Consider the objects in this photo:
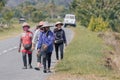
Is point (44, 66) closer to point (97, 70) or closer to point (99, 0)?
point (97, 70)

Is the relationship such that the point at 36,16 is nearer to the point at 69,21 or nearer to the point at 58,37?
the point at 69,21

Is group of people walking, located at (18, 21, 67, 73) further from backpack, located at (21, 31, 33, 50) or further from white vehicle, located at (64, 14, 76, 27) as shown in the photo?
white vehicle, located at (64, 14, 76, 27)

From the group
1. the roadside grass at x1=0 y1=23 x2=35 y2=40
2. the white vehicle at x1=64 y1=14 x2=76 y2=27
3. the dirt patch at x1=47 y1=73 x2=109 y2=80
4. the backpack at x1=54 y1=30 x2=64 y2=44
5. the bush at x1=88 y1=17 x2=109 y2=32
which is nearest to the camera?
the dirt patch at x1=47 y1=73 x2=109 y2=80

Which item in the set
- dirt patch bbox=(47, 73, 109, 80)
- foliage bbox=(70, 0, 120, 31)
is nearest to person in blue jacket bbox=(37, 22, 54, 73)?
dirt patch bbox=(47, 73, 109, 80)

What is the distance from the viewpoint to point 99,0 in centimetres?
6200

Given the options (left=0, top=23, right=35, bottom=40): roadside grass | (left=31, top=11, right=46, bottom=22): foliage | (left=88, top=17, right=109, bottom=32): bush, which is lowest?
(left=0, top=23, right=35, bottom=40): roadside grass

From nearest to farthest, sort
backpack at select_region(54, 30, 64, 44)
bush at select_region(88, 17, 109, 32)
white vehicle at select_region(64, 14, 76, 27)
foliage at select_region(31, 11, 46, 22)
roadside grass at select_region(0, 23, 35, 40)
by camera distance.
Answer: backpack at select_region(54, 30, 64, 44), roadside grass at select_region(0, 23, 35, 40), bush at select_region(88, 17, 109, 32), white vehicle at select_region(64, 14, 76, 27), foliage at select_region(31, 11, 46, 22)

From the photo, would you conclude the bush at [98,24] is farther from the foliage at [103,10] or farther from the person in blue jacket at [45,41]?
the person in blue jacket at [45,41]

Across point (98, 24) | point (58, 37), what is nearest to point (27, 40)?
point (58, 37)

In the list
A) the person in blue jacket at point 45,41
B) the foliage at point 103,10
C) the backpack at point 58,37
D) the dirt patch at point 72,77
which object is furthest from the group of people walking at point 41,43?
the foliage at point 103,10

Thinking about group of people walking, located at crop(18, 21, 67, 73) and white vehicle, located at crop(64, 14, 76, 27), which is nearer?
group of people walking, located at crop(18, 21, 67, 73)

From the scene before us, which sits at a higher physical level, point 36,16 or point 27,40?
Result: point 36,16

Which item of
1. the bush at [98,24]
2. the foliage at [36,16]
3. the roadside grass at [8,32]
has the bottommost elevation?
the roadside grass at [8,32]

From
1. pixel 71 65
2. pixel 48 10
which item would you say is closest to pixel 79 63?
pixel 71 65
